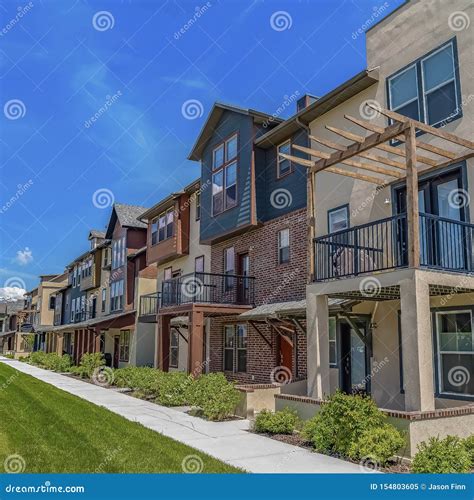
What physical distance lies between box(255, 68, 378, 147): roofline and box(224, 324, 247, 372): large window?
6921mm

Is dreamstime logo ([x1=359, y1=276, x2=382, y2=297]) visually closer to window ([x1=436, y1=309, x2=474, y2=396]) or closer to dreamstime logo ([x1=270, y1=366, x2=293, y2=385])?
window ([x1=436, y1=309, x2=474, y2=396])

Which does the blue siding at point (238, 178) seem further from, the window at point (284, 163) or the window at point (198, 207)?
the window at point (198, 207)

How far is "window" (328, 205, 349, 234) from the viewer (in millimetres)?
13477

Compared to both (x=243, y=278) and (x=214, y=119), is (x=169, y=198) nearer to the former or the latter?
(x=214, y=119)

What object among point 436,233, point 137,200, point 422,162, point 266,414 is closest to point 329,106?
point 422,162

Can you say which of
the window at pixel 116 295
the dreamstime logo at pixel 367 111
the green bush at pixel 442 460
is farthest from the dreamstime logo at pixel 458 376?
the window at pixel 116 295

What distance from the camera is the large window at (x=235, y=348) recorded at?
18.1 meters

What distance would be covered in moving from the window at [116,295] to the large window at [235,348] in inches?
501

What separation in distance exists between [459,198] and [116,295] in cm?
2427

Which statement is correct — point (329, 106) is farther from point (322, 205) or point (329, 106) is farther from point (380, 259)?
point (380, 259)

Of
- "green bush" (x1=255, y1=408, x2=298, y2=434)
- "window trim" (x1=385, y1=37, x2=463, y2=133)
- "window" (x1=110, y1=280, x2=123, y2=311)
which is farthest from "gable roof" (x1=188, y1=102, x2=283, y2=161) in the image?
"window" (x1=110, y1=280, x2=123, y2=311)

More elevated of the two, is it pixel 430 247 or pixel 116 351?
pixel 430 247

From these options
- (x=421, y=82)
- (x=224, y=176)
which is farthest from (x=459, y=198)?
(x=224, y=176)

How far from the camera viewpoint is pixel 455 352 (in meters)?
10.5
